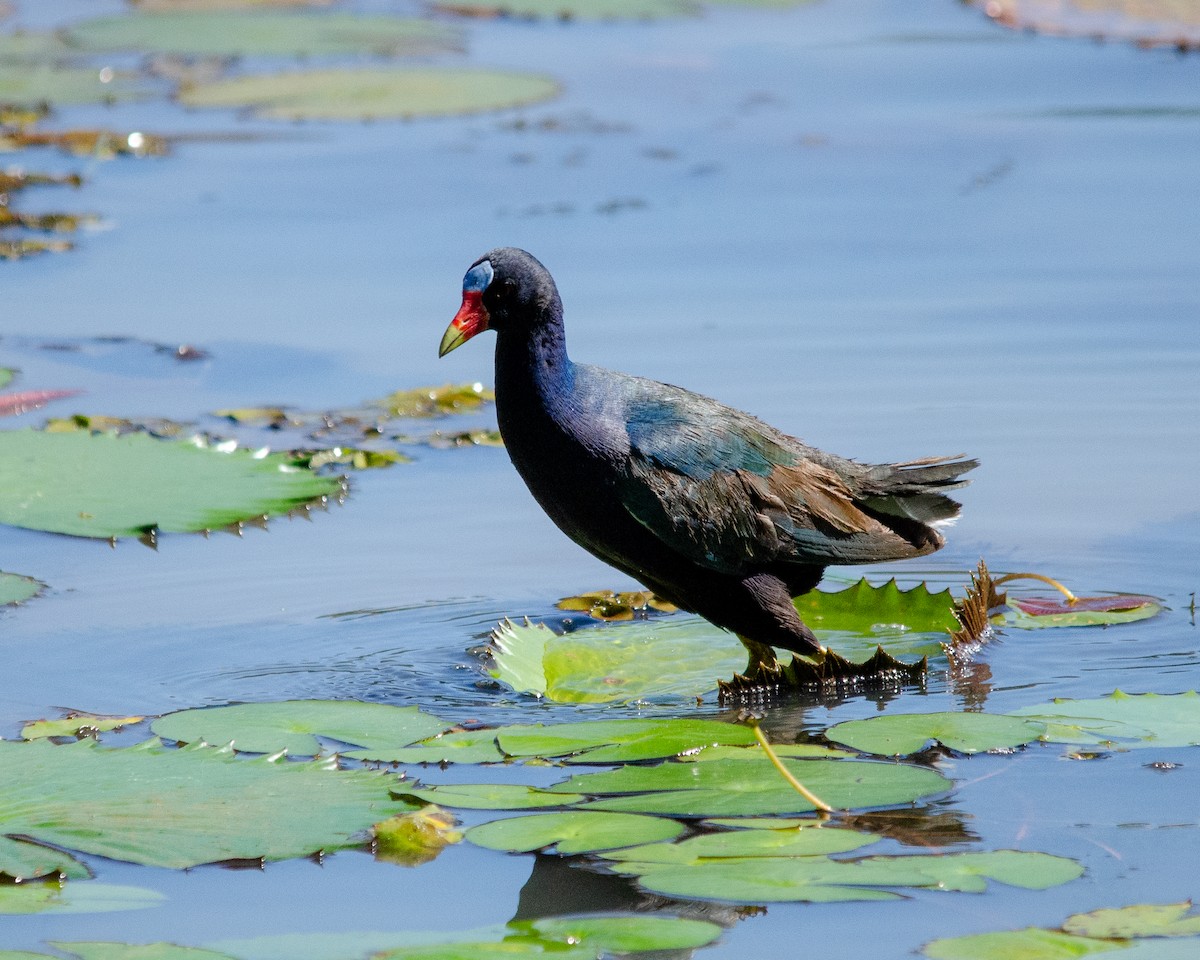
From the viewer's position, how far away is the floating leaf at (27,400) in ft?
20.0

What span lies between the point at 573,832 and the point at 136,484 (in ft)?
8.41

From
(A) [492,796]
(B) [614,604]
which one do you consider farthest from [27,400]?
(A) [492,796]

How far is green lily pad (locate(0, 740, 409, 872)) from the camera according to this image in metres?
3.00

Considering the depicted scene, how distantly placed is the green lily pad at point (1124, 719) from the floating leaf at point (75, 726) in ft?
5.88

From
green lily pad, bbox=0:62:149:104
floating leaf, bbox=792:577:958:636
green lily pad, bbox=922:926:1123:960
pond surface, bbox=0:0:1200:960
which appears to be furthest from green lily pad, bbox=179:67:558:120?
green lily pad, bbox=922:926:1123:960

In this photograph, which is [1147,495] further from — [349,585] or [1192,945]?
[1192,945]

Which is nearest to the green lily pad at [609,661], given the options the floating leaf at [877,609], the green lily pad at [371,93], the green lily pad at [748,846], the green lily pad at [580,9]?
the floating leaf at [877,609]

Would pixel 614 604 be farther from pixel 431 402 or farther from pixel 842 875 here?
pixel 842 875

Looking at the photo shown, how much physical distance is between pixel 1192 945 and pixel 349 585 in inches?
107

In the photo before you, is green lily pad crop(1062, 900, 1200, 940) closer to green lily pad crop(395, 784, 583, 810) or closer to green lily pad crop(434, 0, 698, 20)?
green lily pad crop(395, 784, 583, 810)

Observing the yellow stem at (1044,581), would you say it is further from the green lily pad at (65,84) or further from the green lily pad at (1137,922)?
the green lily pad at (65,84)

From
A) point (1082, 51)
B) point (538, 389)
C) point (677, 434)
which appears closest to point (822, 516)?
point (677, 434)

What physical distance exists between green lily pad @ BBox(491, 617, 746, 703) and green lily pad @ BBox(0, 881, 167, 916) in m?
1.22

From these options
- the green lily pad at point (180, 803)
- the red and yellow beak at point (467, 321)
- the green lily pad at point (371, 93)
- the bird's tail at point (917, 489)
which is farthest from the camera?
the green lily pad at point (371, 93)
